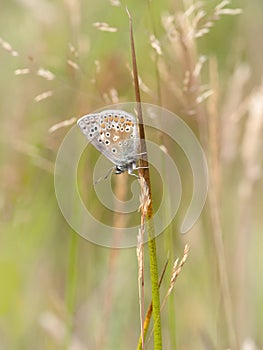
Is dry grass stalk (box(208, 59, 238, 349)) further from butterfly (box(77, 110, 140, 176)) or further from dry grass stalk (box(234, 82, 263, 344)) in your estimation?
butterfly (box(77, 110, 140, 176))

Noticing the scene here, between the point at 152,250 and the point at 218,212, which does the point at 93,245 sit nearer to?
the point at 218,212

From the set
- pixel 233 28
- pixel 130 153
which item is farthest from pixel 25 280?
pixel 233 28

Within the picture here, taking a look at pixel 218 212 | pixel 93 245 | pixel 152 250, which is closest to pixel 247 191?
pixel 218 212

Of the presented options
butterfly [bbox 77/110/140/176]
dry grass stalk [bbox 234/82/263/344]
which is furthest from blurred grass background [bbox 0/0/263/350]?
butterfly [bbox 77/110/140/176]

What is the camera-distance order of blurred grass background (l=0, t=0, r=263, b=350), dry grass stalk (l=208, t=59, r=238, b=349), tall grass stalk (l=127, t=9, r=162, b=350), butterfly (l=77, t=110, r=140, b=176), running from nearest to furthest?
tall grass stalk (l=127, t=9, r=162, b=350), butterfly (l=77, t=110, r=140, b=176), dry grass stalk (l=208, t=59, r=238, b=349), blurred grass background (l=0, t=0, r=263, b=350)

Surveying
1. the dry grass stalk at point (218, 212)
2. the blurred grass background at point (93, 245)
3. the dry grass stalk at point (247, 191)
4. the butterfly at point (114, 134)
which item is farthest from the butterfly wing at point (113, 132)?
the dry grass stalk at point (247, 191)

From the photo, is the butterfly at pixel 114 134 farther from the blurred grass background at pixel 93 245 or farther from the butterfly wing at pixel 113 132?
the blurred grass background at pixel 93 245

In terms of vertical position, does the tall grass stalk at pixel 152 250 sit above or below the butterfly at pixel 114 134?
below
